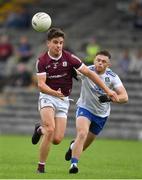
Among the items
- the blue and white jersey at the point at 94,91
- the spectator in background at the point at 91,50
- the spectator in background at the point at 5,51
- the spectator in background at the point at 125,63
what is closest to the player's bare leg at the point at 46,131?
the blue and white jersey at the point at 94,91

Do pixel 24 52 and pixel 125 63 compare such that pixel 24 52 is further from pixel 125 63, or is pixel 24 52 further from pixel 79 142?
pixel 79 142

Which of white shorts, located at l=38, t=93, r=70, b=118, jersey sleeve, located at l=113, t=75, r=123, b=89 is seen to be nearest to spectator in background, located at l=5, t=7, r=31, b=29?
jersey sleeve, located at l=113, t=75, r=123, b=89

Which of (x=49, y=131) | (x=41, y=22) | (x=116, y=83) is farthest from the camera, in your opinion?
(x=116, y=83)

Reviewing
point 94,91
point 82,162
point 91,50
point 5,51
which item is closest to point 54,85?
point 94,91

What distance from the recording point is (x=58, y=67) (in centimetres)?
1725

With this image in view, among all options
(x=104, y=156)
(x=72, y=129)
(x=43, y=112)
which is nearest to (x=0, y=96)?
(x=72, y=129)

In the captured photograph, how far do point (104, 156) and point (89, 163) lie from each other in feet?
10.1

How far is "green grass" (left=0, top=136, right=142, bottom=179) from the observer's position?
658 inches

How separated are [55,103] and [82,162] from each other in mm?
3783

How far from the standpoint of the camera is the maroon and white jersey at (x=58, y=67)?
56.4 ft

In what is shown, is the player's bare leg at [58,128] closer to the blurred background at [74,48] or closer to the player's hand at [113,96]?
the player's hand at [113,96]

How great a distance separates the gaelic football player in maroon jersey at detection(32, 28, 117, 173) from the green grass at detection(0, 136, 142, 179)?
2.22ft

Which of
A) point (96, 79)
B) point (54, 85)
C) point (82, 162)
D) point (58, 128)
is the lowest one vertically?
point (82, 162)

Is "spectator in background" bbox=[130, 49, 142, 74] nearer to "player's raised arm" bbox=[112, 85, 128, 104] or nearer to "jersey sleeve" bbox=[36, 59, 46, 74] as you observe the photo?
"player's raised arm" bbox=[112, 85, 128, 104]
